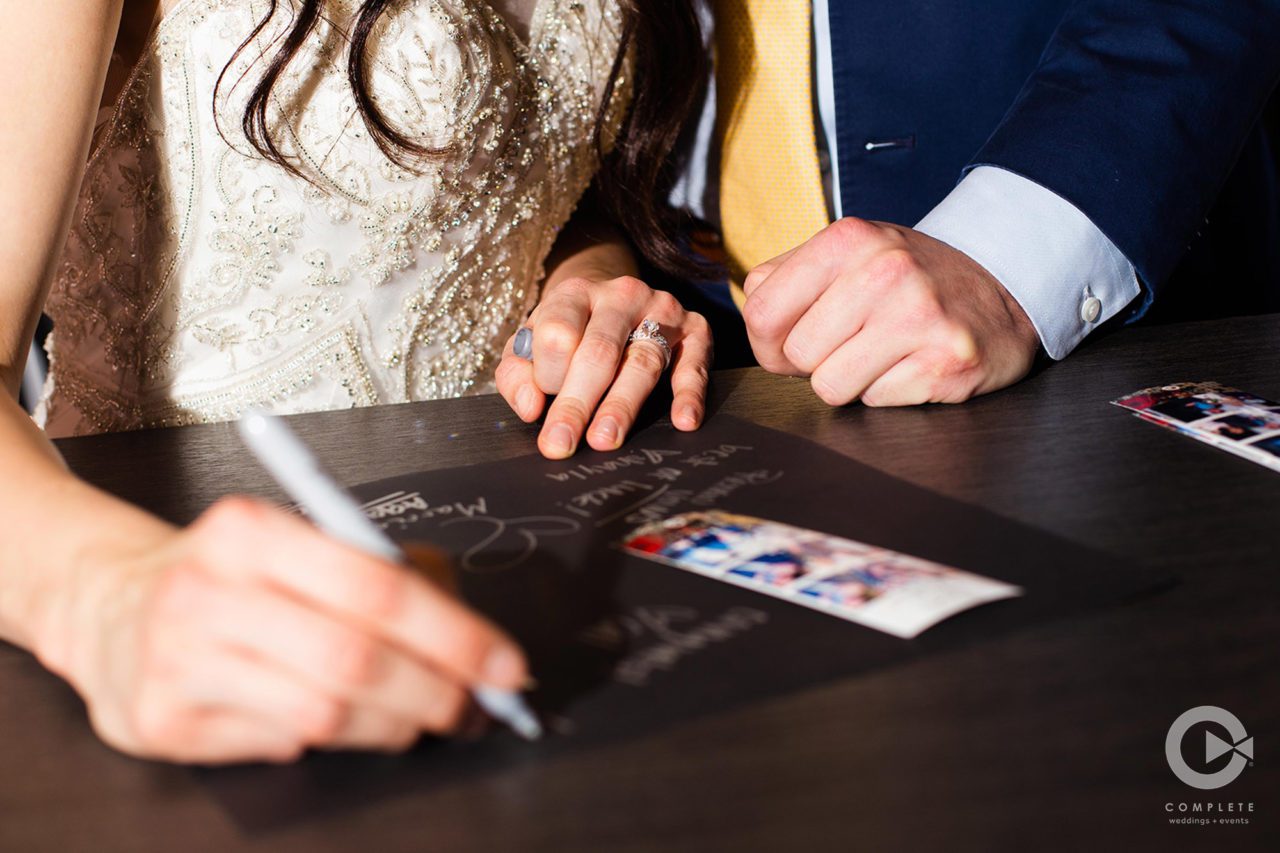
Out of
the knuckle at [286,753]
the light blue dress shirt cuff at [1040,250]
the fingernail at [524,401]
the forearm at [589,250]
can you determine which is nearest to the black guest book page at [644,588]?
the knuckle at [286,753]

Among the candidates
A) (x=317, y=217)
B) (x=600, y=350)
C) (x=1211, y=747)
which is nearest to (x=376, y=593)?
(x=1211, y=747)

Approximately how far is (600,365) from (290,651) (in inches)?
20.3

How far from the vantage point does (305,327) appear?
3.80ft

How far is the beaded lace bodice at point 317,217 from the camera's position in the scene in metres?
1.05

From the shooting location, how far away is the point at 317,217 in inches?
43.4

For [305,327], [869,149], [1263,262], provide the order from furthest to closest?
1. [1263,262]
2. [869,149]
3. [305,327]

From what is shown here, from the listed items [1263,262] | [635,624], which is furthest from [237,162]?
[1263,262]

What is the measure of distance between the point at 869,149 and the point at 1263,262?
2.29 feet

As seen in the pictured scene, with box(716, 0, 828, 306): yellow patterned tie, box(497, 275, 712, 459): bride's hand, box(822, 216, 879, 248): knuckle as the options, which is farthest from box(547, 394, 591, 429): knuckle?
box(716, 0, 828, 306): yellow patterned tie

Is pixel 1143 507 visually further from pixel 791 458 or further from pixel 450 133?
pixel 450 133

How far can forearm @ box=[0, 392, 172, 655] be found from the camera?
0.51 meters

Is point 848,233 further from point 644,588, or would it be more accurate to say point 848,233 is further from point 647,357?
point 644,588

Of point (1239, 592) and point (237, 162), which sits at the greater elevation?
point (237, 162)

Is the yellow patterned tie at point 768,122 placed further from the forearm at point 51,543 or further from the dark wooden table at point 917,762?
the forearm at point 51,543
